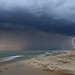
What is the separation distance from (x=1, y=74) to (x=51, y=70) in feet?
17.8

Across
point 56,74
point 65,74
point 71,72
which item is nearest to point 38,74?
point 56,74

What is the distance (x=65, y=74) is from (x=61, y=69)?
1.08m

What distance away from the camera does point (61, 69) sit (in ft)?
37.4

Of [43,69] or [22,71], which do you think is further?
[43,69]

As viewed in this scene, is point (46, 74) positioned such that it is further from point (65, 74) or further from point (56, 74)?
point (65, 74)

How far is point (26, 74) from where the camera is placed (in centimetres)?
1041

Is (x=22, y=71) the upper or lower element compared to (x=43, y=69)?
upper

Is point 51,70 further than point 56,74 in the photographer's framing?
Yes

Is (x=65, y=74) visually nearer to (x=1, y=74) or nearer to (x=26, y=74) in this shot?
(x=26, y=74)

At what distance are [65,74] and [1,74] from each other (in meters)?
6.37

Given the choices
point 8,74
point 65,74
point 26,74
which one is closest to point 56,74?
point 65,74

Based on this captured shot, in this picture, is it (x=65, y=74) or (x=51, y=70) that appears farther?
(x=51, y=70)

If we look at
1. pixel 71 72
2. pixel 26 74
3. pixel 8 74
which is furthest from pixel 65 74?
pixel 8 74

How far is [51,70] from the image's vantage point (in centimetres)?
1184
